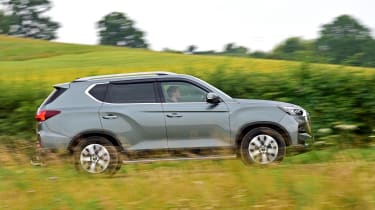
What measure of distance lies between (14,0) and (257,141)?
9707 cm

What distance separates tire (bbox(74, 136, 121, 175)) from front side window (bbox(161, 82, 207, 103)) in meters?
1.25

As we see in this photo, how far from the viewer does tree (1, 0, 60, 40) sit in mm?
99688

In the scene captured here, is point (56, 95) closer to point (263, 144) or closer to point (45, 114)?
point (45, 114)

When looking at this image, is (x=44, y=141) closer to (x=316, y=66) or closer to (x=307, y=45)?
(x=316, y=66)

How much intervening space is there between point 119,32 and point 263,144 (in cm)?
6877

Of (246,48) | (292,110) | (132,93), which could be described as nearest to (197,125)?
(132,93)

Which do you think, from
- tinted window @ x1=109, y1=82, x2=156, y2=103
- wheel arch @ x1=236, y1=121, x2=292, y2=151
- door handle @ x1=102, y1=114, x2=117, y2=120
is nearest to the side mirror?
wheel arch @ x1=236, y1=121, x2=292, y2=151

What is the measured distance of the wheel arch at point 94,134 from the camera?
10.6 m

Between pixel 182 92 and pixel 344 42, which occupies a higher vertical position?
pixel 344 42

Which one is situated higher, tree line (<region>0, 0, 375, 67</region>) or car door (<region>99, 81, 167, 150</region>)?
tree line (<region>0, 0, 375, 67</region>)

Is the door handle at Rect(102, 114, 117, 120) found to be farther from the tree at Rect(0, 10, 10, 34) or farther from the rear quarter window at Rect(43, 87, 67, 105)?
the tree at Rect(0, 10, 10, 34)

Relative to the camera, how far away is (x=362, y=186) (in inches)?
246

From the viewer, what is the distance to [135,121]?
10.7 meters

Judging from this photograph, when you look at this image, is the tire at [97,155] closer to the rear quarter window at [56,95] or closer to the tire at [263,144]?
the rear quarter window at [56,95]
